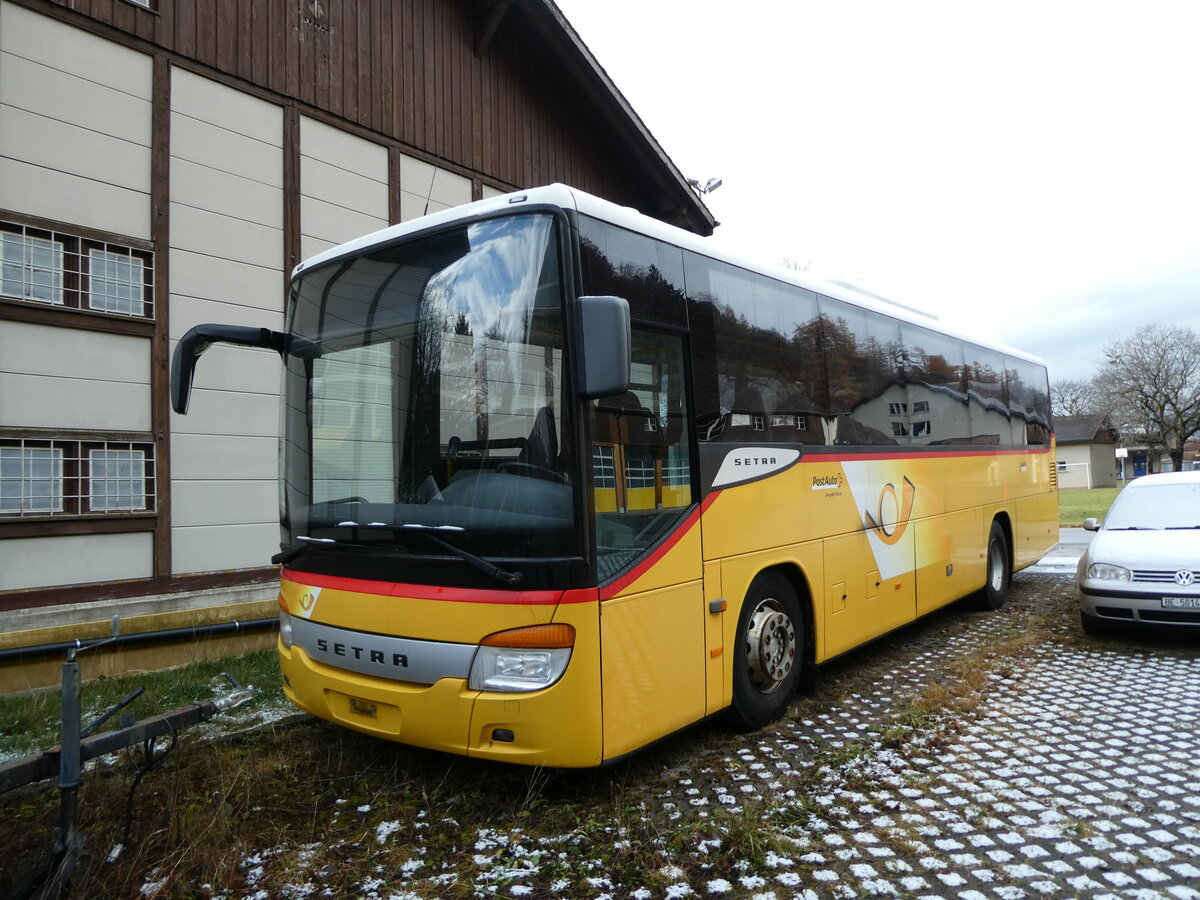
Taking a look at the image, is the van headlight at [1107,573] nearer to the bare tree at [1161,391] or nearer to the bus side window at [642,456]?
the bus side window at [642,456]

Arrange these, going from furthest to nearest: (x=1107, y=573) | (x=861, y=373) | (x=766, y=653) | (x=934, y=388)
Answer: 1. (x=934, y=388)
2. (x=1107, y=573)
3. (x=861, y=373)
4. (x=766, y=653)

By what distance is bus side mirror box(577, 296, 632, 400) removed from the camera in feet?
11.3

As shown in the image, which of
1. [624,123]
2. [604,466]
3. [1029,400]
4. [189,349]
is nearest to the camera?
[604,466]

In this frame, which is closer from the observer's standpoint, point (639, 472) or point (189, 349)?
point (639, 472)

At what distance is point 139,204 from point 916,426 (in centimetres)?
756

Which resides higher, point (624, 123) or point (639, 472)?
point (624, 123)

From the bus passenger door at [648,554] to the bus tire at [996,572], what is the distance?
19.9 ft

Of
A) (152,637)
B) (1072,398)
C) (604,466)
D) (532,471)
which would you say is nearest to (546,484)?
(532,471)

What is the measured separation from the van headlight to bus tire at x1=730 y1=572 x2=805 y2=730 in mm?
3776

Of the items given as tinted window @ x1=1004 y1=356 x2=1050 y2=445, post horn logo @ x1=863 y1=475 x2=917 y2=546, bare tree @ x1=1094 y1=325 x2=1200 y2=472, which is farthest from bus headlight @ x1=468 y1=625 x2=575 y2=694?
bare tree @ x1=1094 y1=325 x2=1200 y2=472

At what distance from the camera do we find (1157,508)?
786 centimetres

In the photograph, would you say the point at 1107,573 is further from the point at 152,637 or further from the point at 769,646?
the point at 152,637

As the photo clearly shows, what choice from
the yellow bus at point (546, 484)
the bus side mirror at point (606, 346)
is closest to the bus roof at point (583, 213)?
the yellow bus at point (546, 484)

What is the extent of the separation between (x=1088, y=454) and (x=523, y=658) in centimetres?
7888
